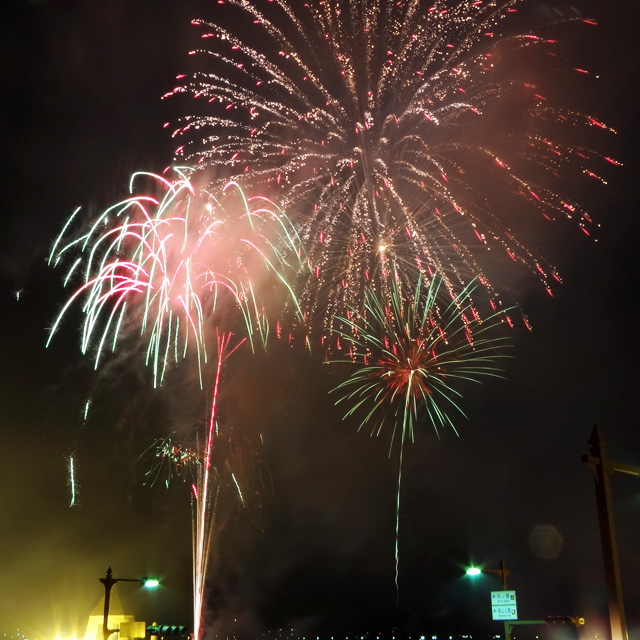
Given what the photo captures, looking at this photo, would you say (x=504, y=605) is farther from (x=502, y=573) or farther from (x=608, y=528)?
(x=608, y=528)

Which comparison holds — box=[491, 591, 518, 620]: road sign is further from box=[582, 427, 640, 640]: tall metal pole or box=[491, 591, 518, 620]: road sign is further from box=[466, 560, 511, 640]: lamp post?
box=[582, 427, 640, 640]: tall metal pole

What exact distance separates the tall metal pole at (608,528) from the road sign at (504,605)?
12343 millimetres

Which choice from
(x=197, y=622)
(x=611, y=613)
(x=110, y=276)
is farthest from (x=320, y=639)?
(x=611, y=613)

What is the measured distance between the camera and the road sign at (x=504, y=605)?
2323 centimetres

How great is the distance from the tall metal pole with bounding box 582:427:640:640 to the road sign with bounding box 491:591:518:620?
12343mm

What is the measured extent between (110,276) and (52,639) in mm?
23510

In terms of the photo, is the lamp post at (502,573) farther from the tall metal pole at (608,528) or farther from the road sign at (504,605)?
the tall metal pole at (608,528)

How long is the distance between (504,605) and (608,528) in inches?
529

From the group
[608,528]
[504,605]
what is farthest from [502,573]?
[608,528]

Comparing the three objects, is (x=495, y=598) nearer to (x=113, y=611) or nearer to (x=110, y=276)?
(x=110, y=276)

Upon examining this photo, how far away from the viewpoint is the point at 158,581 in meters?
26.2

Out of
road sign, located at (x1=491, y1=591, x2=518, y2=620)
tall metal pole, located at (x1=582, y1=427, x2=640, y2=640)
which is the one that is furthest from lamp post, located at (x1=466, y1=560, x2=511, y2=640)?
tall metal pole, located at (x1=582, y1=427, x2=640, y2=640)

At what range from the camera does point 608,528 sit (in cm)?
1117

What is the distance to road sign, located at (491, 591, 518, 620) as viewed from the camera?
2323 centimetres
